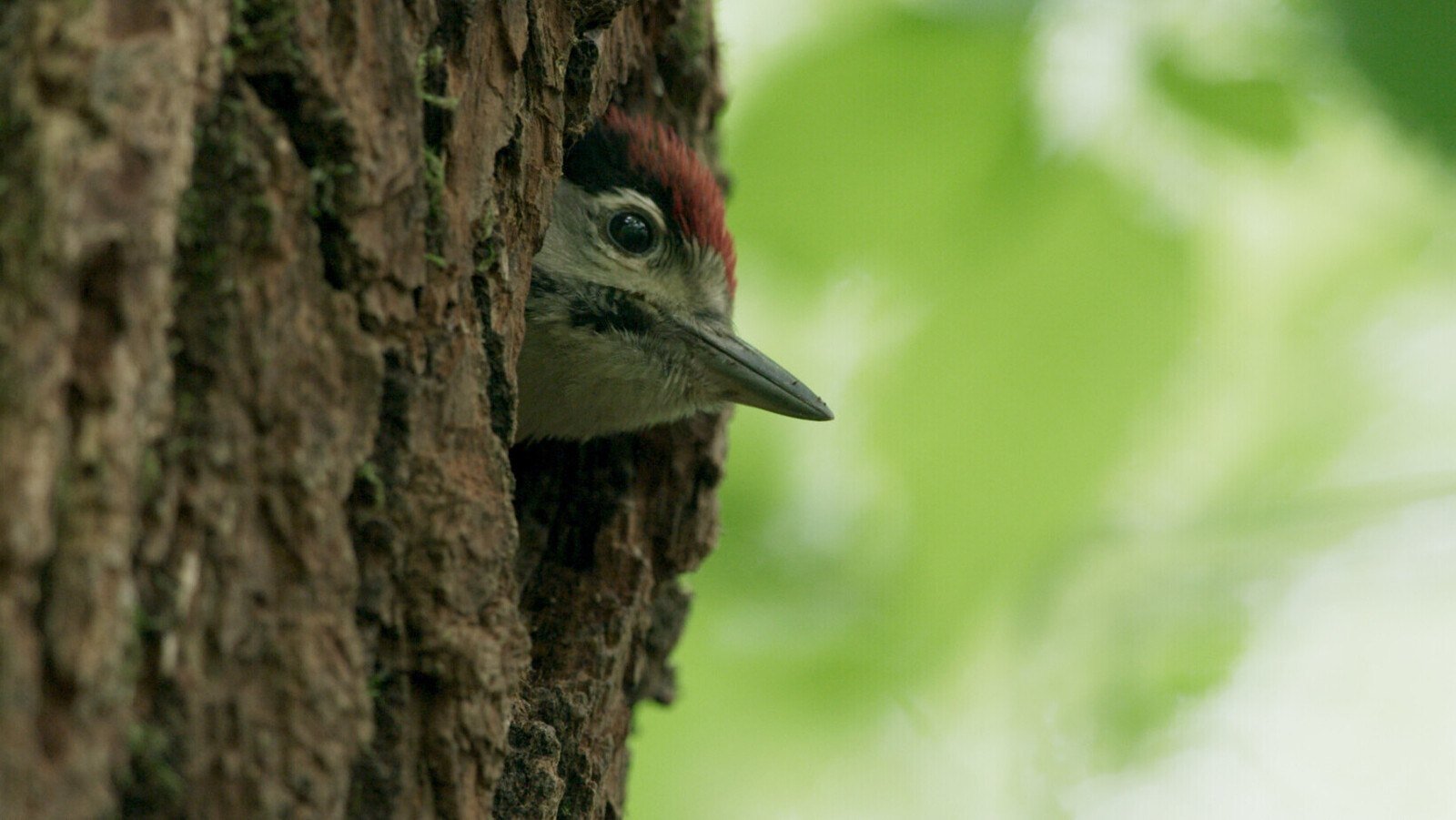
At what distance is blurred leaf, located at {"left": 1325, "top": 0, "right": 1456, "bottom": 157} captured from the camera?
366 cm

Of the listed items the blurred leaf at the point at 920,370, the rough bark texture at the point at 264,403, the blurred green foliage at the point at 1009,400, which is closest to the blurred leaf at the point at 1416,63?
the blurred green foliage at the point at 1009,400

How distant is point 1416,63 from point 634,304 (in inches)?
78.6

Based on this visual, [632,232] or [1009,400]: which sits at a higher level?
[1009,400]

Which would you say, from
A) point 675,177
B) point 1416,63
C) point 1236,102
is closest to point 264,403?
point 675,177

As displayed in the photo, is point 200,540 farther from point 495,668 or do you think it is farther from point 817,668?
point 817,668

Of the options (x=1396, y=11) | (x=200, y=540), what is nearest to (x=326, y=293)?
(x=200, y=540)

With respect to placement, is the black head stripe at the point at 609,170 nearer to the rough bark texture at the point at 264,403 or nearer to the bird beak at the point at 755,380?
the bird beak at the point at 755,380

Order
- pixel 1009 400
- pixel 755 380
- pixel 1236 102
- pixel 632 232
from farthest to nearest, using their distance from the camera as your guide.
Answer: pixel 1009 400, pixel 1236 102, pixel 632 232, pixel 755 380

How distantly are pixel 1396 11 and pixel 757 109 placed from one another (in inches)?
76.1

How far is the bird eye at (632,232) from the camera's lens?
3926mm

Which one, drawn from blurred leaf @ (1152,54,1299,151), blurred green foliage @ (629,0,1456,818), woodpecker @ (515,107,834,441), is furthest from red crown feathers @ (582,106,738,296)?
blurred leaf @ (1152,54,1299,151)

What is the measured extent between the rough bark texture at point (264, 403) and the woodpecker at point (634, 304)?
0.95m

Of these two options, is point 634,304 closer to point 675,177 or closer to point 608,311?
point 608,311

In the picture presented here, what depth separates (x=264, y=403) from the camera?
1.79 meters
